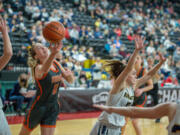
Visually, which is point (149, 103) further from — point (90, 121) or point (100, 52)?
point (100, 52)

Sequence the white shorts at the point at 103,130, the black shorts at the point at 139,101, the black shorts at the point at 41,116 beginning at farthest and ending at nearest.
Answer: the black shorts at the point at 139,101 < the black shorts at the point at 41,116 < the white shorts at the point at 103,130

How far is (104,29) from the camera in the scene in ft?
51.3

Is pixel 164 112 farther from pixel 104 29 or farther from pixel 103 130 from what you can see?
pixel 104 29

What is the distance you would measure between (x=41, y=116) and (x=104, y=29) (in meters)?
12.7

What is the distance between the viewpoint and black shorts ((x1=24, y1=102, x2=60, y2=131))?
130 inches

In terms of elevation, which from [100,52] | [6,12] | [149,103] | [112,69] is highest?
[6,12]

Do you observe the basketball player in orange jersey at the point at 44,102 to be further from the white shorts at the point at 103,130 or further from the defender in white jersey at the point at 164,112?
the defender in white jersey at the point at 164,112

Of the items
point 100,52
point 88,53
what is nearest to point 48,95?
point 88,53

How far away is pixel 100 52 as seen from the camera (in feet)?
46.2

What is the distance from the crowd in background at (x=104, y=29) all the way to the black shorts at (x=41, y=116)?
4.58 meters

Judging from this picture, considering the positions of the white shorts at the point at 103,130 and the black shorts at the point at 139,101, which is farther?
the black shorts at the point at 139,101

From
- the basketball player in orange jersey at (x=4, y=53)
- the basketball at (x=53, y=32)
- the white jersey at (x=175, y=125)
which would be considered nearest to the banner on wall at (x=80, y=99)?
the basketball at (x=53, y=32)

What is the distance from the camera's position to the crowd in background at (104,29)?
449 inches

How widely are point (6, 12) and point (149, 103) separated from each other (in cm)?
744
